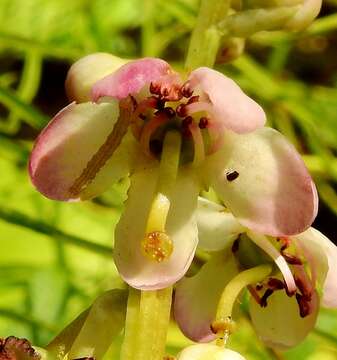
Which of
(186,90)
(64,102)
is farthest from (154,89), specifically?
(64,102)

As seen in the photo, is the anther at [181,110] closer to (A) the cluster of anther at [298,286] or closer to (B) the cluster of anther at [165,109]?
(B) the cluster of anther at [165,109]

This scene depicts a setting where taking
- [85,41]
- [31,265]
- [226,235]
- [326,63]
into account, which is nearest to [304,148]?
[326,63]

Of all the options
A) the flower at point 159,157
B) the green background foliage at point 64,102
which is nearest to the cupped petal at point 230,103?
the flower at point 159,157

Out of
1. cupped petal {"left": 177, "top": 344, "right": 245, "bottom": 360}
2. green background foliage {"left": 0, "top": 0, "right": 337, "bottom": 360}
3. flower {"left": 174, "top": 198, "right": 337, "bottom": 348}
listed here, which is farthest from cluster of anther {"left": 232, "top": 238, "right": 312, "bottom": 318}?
green background foliage {"left": 0, "top": 0, "right": 337, "bottom": 360}

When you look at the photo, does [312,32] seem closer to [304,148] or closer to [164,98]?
[304,148]

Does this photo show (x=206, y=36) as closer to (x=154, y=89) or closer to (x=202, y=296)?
(x=154, y=89)

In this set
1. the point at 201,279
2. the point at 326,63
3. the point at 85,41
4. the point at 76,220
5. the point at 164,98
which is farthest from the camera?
the point at 326,63

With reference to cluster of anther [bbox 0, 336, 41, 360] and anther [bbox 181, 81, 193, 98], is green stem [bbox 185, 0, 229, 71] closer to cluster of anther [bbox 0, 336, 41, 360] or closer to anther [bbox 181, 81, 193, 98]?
anther [bbox 181, 81, 193, 98]
